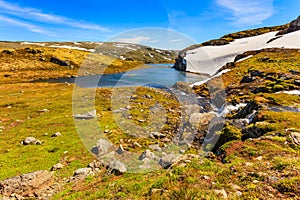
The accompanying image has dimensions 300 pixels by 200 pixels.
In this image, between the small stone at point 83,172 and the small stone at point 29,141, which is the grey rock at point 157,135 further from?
the small stone at point 29,141

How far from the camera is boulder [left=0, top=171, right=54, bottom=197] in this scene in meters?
13.3

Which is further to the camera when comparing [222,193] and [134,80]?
[134,80]

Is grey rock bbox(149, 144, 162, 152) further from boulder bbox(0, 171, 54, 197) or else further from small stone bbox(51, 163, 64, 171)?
boulder bbox(0, 171, 54, 197)

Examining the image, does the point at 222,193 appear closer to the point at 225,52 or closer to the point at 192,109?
the point at 192,109

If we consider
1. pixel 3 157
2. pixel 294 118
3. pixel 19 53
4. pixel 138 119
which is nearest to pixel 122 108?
pixel 138 119

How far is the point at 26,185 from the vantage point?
1377 cm

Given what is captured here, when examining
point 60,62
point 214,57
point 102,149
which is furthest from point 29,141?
point 60,62

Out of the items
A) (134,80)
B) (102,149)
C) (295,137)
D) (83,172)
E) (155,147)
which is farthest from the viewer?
(134,80)

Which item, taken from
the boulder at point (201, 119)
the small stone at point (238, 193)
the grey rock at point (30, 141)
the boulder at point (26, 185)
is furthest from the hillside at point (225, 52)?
the boulder at point (26, 185)

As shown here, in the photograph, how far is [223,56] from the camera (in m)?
104

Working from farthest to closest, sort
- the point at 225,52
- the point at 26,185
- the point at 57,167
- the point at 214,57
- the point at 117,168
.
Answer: the point at 225,52, the point at 214,57, the point at 57,167, the point at 117,168, the point at 26,185

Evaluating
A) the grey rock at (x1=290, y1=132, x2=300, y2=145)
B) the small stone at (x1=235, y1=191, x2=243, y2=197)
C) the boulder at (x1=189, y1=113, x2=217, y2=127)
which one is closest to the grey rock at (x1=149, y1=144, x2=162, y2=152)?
the boulder at (x1=189, y1=113, x2=217, y2=127)

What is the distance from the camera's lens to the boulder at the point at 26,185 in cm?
1331

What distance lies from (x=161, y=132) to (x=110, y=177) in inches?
501
